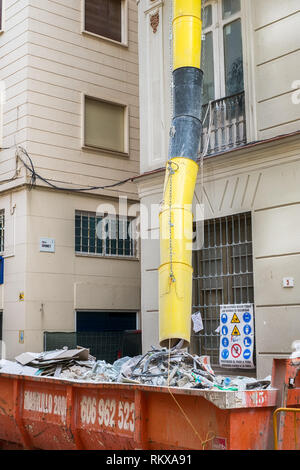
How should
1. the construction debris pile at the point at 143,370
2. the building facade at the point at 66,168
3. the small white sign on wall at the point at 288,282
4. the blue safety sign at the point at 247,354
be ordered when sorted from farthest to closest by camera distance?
1. the building facade at the point at 66,168
2. the blue safety sign at the point at 247,354
3. the small white sign on wall at the point at 288,282
4. the construction debris pile at the point at 143,370

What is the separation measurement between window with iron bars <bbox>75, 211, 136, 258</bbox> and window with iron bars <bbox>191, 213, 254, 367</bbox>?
5.40m

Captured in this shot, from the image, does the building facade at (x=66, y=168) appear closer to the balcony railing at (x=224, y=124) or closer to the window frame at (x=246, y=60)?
the balcony railing at (x=224, y=124)

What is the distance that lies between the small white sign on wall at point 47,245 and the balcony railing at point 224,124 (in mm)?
5590

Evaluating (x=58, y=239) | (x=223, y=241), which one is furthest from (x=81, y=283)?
(x=223, y=241)

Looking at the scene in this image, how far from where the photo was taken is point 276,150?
10.2m

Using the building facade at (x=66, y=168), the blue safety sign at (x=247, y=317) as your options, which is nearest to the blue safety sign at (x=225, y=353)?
the blue safety sign at (x=247, y=317)

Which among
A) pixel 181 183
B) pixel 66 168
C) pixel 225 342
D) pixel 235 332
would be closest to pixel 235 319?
pixel 235 332

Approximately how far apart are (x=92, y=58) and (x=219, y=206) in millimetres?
7916

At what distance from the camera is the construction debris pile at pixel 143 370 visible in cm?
619

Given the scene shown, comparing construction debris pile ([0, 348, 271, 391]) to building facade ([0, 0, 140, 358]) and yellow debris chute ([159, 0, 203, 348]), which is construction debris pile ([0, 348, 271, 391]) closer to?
yellow debris chute ([159, 0, 203, 348])

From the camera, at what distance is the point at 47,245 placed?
50.5 ft

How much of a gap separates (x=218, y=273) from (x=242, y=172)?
6.27 ft

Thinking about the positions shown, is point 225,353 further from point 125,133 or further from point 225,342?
point 125,133
